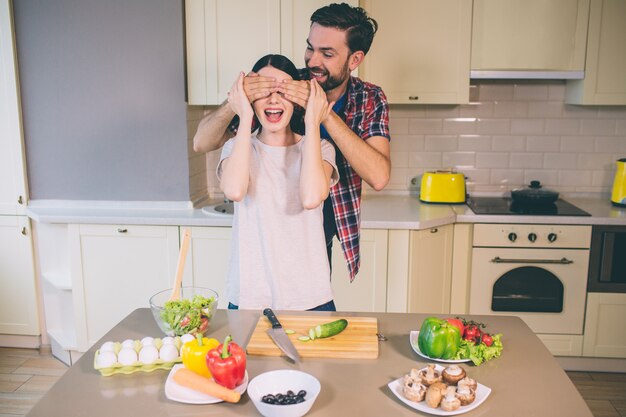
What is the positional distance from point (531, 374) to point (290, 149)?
3.04 feet

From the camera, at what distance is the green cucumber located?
1.58m

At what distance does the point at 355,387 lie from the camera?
138 cm

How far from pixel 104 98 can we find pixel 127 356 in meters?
2.18

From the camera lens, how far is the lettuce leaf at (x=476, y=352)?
1.48 meters

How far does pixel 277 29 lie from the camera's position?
3.16m

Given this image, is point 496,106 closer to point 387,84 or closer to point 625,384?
point 387,84

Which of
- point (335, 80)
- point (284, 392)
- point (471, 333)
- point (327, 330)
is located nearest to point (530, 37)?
point (335, 80)

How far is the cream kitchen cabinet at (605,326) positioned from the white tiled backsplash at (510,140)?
76cm

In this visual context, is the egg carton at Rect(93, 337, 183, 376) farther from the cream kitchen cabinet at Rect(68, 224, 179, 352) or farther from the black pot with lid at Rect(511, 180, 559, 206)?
the black pot with lid at Rect(511, 180, 559, 206)

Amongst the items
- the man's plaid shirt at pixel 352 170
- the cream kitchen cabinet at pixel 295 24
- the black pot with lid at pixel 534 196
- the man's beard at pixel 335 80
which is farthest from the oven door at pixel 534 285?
the man's beard at pixel 335 80

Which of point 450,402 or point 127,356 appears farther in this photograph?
point 127,356

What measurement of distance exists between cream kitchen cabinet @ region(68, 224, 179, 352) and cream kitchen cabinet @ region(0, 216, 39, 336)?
0.39m

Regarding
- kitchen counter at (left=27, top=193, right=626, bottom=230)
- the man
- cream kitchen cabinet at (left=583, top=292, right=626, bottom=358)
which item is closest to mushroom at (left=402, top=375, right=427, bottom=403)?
the man

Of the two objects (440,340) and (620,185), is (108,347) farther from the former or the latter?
(620,185)
